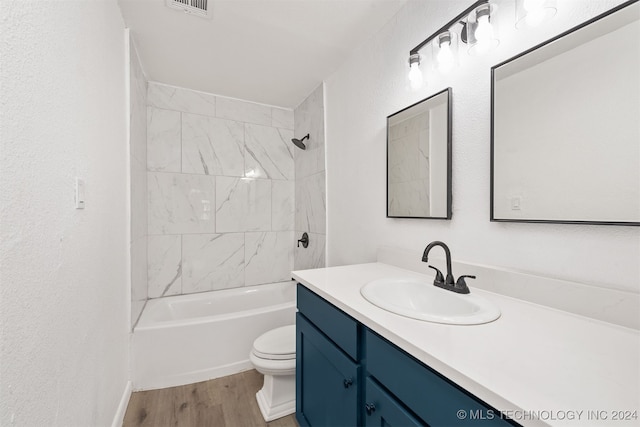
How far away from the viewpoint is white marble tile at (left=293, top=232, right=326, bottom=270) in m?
2.43

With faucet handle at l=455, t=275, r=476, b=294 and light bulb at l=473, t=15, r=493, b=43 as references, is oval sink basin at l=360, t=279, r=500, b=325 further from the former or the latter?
light bulb at l=473, t=15, r=493, b=43

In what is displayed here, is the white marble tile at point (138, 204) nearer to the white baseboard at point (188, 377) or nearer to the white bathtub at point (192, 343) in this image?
the white bathtub at point (192, 343)

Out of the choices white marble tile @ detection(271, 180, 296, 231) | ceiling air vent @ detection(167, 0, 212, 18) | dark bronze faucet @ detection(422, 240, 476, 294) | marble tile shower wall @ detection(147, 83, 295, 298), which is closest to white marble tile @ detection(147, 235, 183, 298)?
marble tile shower wall @ detection(147, 83, 295, 298)

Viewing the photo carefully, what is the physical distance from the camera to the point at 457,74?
1.21 meters

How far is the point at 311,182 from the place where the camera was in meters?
2.64

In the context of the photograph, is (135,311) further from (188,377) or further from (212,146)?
(212,146)

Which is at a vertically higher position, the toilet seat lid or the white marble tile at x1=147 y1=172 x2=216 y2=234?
the white marble tile at x1=147 y1=172 x2=216 y2=234

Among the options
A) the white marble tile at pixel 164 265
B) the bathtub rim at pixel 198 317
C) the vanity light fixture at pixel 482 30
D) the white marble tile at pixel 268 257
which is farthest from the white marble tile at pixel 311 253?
the vanity light fixture at pixel 482 30

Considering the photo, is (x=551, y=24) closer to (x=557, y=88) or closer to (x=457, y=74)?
(x=557, y=88)

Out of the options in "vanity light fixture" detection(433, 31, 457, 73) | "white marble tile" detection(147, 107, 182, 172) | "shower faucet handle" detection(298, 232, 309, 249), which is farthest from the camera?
"shower faucet handle" detection(298, 232, 309, 249)

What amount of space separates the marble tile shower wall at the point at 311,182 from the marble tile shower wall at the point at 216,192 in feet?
0.54

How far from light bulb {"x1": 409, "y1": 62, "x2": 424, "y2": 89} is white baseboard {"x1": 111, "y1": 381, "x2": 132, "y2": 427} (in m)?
2.34

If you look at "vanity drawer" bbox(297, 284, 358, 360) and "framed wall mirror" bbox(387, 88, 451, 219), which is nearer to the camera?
"vanity drawer" bbox(297, 284, 358, 360)

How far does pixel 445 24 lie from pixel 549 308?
1263 millimetres
